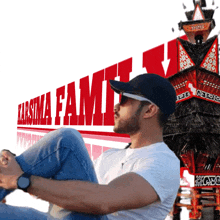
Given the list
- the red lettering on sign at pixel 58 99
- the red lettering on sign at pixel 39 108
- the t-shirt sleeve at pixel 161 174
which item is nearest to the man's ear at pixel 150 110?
the t-shirt sleeve at pixel 161 174

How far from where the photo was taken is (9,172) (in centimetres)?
103

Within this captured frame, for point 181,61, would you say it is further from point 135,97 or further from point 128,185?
point 128,185

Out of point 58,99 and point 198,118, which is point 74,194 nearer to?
point 198,118

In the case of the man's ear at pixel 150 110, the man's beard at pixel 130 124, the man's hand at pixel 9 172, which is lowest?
the man's hand at pixel 9 172

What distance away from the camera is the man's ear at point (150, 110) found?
4.48 feet

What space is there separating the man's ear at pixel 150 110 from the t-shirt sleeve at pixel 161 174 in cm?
28

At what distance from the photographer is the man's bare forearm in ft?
3.09

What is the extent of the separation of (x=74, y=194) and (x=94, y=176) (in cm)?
15

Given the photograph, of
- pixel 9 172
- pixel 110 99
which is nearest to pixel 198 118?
pixel 110 99

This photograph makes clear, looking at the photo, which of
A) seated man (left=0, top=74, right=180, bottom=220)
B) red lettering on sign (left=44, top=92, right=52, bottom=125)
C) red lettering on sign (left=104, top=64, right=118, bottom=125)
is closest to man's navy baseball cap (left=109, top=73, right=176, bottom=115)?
seated man (left=0, top=74, right=180, bottom=220)

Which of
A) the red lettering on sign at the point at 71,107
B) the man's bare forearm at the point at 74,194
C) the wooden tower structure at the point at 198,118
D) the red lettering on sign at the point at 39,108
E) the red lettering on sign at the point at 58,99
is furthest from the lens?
the red lettering on sign at the point at 39,108

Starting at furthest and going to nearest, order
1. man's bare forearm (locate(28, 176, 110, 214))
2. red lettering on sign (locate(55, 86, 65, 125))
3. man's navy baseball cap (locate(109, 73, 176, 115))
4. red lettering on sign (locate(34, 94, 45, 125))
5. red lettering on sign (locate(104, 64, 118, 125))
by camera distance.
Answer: red lettering on sign (locate(34, 94, 45, 125)), red lettering on sign (locate(55, 86, 65, 125)), red lettering on sign (locate(104, 64, 118, 125)), man's navy baseball cap (locate(109, 73, 176, 115)), man's bare forearm (locate(28, 176, 110, 214))

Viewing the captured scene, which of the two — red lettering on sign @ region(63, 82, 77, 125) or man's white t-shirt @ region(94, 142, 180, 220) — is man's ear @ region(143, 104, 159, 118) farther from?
red lettering on sign @ region(63, 82, 77, 125)

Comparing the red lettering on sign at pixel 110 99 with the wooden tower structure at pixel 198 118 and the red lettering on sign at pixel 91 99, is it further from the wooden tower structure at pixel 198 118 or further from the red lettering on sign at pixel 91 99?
the wooden tower structure at pixel 198 118
